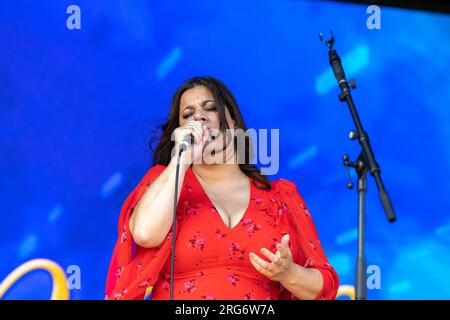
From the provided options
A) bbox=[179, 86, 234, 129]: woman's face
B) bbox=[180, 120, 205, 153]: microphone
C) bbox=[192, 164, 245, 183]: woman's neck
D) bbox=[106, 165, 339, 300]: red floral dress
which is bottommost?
bbox=[106, 165, 339, 300]: red floral dress

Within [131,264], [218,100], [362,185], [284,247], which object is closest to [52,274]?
[131,264]

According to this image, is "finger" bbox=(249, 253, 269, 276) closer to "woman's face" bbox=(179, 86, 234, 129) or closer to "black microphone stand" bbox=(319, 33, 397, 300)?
"black microphone stand" bbox=(319, 33, 397, 300)

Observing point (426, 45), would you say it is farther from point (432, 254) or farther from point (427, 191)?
point (432, 254)

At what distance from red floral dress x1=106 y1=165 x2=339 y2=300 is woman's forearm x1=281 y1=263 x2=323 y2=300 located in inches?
1.3

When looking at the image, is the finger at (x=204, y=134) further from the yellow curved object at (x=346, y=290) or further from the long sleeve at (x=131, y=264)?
the yellow curved object at (x=346, y=290)

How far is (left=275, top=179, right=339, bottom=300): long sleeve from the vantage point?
262 centimetres

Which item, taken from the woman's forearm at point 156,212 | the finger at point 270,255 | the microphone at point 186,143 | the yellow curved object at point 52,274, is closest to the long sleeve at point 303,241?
the finger at point 270,255

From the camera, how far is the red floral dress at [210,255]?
254cm

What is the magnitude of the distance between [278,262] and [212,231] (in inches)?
13.2

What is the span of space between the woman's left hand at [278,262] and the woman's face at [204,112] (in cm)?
54

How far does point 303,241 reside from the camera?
107 inches

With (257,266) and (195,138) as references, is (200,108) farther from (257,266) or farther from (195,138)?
(257,266)

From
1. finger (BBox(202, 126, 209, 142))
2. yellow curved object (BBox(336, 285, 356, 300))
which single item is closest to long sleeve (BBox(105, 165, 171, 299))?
finger (BBox(202, 126, 209, 142))
